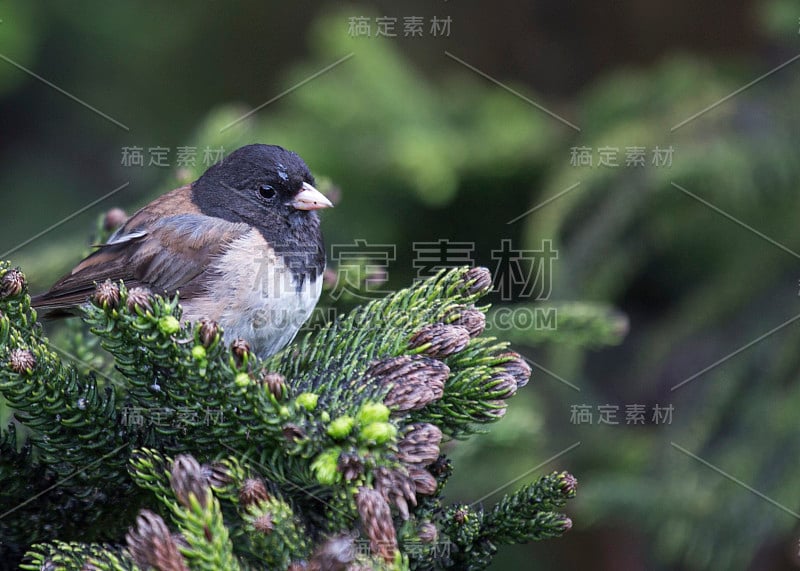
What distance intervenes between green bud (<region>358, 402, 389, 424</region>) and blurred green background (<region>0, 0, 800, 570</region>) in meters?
0.74

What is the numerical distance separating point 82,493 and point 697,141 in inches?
72.2

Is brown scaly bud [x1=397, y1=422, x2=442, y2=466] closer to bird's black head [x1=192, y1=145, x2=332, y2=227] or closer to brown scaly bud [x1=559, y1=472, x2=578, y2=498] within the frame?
brown scaly bud [x1=559, y1=472, x2=578, y2=498]

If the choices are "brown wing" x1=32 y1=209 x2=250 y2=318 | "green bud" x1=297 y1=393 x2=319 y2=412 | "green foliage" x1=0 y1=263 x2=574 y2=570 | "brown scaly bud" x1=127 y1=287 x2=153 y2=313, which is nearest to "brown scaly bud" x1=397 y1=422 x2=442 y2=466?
"green foliage" x1=0 y1=263 x2=574 y2=570

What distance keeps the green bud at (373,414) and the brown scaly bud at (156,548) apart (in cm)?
26

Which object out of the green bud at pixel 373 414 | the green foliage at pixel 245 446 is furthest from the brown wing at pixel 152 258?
the green bud at pixel 373 414

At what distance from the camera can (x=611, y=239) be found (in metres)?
2.21

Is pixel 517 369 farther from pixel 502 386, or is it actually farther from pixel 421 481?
pixel 421 481

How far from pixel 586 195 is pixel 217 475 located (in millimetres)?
1500

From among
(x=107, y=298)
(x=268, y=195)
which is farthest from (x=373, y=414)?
(x=268, y=195)

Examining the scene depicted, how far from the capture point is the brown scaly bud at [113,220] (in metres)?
1.84

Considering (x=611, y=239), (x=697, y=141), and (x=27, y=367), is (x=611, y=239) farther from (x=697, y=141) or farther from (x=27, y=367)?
(x=27, y=367)

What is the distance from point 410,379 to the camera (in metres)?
1.10

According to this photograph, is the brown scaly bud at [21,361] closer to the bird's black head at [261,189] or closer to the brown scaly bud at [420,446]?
the brown scaly bud at [420,446]

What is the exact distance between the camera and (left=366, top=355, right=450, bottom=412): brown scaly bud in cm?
107
